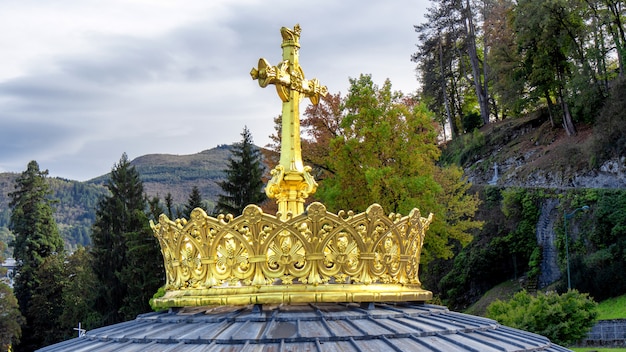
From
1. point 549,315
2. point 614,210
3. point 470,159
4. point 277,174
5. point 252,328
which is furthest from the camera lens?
point 470,159

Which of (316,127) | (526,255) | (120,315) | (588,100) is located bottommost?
(120,315)

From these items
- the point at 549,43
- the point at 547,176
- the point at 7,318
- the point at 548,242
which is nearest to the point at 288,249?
the point at 548,242

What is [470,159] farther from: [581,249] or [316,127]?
[316,127]

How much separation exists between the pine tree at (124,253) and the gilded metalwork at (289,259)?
35.3 meters

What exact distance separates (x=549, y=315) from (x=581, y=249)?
49.1 feet

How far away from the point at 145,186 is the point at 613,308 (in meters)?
95.8

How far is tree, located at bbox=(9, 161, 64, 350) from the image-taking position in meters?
51.3

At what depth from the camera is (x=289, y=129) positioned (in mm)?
5500

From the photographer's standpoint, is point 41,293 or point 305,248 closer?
point 305,248

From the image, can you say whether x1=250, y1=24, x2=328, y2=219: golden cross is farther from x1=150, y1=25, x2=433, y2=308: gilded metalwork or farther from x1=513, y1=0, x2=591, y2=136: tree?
x1=513, y1=0, x2=591, y2=136: tree

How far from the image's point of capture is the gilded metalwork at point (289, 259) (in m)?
4.54

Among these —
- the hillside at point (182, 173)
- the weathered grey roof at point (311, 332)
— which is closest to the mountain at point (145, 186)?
the hillside at point (182, 173)

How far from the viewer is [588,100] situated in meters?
40.3

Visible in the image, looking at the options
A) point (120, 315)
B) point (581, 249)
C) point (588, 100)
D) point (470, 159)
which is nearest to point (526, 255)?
point (581, 249)
